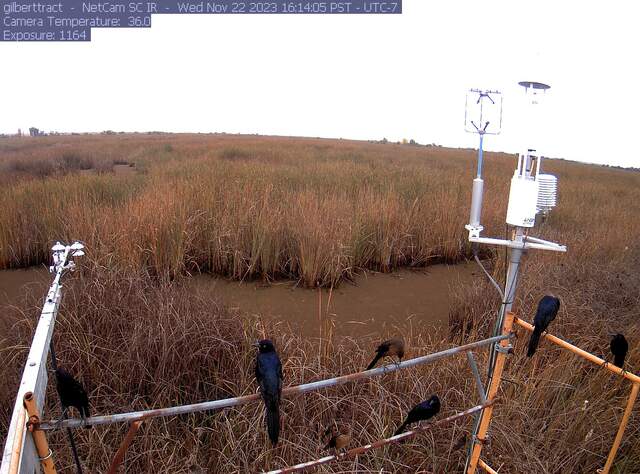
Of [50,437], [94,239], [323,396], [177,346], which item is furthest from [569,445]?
[94,239]

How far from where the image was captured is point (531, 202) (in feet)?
4.90

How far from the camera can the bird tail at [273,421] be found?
1.01 m

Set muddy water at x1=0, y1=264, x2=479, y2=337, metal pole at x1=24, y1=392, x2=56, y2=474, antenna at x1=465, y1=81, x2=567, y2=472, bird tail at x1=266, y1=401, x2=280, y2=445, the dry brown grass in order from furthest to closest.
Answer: muddy water at x1=0, y1=264, x2=479, y2=337 → the dry brown grass → antenna at x1=465, y1=81, x2=567, y2=472 → bird tail at x1=266, y1=401, x2=280, y2=445 → metal pole at x1=24, y1=392, x2=56, y2=474

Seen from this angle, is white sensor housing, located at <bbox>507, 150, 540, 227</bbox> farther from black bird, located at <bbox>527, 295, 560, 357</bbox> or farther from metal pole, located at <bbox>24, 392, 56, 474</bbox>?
metal pole, located at <bbox>24, 392, 56, 474</bbox>

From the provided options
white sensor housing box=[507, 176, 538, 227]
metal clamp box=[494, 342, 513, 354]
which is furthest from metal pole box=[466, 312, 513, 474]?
white sensor housing box=[507, 176, 538, 227]

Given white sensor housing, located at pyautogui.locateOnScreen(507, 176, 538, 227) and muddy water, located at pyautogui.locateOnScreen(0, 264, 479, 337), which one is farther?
muddy water, located at pyautogui.locateOnScreen(0, 264, 479, 337)

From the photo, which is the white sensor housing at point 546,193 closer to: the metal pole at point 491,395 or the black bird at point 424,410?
the metal pole at point 491,395

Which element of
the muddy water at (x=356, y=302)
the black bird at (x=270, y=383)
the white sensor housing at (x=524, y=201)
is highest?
the white sensor housing at (x=524, y=201)

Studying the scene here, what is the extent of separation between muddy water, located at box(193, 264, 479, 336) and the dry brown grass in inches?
7.2

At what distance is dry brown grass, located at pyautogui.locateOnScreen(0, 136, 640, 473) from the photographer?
77.7 inches

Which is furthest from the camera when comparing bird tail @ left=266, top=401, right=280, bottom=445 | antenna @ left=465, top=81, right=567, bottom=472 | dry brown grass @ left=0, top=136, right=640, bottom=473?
dry brown grass @ left=0, top=136, right=640, bottom=473

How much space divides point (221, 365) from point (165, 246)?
6.45 feet

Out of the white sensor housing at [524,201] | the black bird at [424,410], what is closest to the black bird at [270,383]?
the black bird at [424,410]

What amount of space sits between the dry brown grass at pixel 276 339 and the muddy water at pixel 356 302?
183 mm
